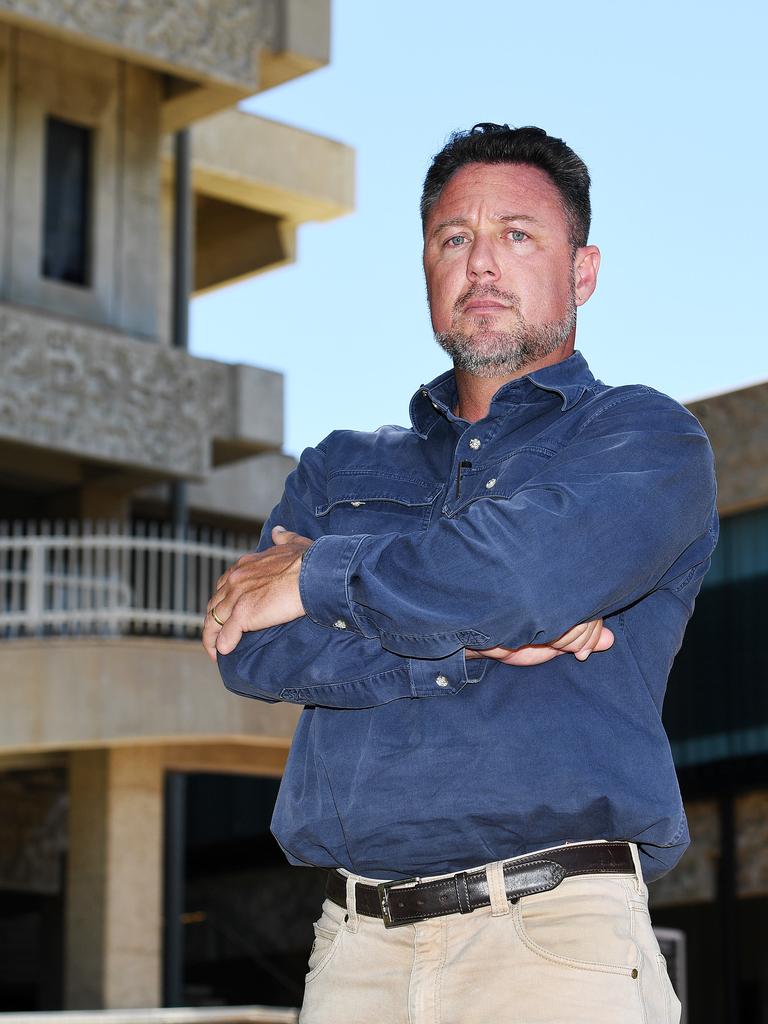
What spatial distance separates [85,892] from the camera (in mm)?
17188

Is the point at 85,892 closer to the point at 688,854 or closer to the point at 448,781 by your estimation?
the point at 688,854

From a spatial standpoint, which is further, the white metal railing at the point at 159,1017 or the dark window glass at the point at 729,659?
the dark window glass at the point at 729,659

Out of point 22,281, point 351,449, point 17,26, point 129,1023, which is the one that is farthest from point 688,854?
point 351,449

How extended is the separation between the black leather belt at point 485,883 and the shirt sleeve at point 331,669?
11.4 inches

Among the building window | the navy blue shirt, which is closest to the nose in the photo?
the navy blue shirt

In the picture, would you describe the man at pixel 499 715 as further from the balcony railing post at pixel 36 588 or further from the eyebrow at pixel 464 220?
the balcony railing post at pixel 36 588

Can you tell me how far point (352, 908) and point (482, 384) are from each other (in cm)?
97

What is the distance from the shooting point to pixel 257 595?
2953 millimetres

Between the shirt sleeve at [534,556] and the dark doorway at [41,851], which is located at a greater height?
the shirt sleeve at [534,556]

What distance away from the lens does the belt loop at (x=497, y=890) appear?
2637mm

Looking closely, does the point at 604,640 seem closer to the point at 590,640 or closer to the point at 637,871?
the point at 590,640

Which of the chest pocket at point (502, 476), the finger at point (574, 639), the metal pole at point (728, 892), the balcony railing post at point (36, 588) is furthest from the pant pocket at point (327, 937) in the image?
the metal pole at point (728, 892)

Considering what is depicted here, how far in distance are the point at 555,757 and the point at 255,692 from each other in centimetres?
64

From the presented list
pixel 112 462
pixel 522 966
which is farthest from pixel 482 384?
pixel 112 462
